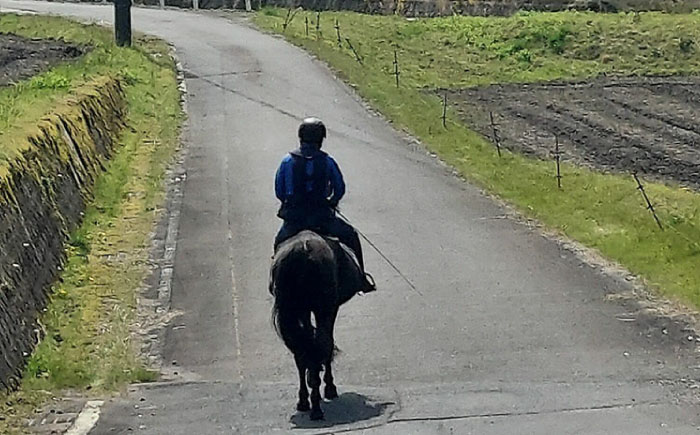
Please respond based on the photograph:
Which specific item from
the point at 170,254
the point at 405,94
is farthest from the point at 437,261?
the point at 405,94

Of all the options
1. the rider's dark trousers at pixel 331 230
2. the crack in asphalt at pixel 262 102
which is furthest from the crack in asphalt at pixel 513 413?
the crack in asphalt at pixel 262 102

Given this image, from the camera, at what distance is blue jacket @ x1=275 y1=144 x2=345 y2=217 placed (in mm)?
9727

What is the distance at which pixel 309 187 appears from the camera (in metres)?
9.74

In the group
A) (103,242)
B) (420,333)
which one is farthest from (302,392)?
(103,242)

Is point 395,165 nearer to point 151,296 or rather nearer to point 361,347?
point 151,296

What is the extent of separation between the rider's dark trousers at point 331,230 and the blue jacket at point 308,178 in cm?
15

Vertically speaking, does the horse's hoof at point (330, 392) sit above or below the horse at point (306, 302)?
below

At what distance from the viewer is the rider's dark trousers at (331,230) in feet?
31.8

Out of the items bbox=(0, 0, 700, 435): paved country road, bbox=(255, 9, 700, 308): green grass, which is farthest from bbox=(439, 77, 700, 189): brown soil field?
bbox=(0, 0, 700, 435): paved country road

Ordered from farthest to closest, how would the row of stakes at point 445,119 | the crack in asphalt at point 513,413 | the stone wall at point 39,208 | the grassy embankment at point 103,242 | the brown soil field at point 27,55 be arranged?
the brown soil field at point 27,55 < the row of stakes at point 445,119 < the stone wall at point 39,208 < the grassy embankment at point 103,242 < the crack in asphalt at point 513,413

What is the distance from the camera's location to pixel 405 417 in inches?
362

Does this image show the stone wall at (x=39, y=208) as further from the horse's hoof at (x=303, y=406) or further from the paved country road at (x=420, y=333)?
the horse's hoof at (x=303, y=406)

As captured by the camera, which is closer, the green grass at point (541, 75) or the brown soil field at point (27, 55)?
the green grass at point (541, 75)

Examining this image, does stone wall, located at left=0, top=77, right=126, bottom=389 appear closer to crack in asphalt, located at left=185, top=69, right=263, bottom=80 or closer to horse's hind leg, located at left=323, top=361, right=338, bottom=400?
horse's hind leg, located at left=323, top=361, right=338, bottom=400
